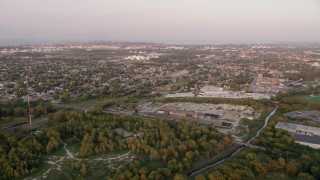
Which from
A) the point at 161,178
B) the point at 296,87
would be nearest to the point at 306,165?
the point at 161,178

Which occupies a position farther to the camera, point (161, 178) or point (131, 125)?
point (131, 125)

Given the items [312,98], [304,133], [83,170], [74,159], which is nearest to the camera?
[83,170]

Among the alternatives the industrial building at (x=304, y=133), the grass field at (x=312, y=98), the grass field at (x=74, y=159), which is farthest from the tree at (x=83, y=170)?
the grass field at (x=312, y=98)

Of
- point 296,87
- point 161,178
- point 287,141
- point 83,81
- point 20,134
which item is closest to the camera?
point 161,178

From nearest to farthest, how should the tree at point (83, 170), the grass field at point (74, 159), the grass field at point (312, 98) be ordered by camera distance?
the tree at point (83, 170) → the grass field at point (74, 159) → the grass field at point (312, 98)

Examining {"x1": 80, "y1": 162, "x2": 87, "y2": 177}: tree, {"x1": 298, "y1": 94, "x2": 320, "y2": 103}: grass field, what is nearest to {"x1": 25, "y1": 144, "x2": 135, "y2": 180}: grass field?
{"x1": 80, "y1": 162, "x2": 87, "y2": 177}: tree

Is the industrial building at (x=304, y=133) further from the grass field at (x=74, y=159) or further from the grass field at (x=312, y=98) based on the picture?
the grass field at (x=74, y=159)

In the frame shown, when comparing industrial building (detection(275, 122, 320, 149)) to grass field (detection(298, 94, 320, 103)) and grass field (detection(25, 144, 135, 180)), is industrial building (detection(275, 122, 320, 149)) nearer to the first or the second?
grass field (detection(298, 94, 320, 103))

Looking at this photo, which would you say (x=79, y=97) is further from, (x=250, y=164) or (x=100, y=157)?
(x=250, y=164)

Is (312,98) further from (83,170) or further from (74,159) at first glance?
(83,170)

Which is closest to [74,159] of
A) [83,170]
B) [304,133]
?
[83,170]

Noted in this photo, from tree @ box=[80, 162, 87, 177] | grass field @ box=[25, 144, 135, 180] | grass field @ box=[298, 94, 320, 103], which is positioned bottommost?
grass field @ box=[25, 144, 135, 180]
